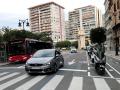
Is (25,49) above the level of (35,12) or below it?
below

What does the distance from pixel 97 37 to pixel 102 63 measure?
10091cm

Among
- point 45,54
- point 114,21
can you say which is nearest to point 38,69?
point 45,54

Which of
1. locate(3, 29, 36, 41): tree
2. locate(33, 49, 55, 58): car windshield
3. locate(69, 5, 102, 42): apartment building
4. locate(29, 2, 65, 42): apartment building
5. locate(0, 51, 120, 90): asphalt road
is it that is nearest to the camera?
locate(0, 51, 120, 90): asphalt road

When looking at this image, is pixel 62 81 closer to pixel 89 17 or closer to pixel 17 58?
pixel 17 58

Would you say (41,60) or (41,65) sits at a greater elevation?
(41,60)

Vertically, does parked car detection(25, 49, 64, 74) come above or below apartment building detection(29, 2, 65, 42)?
below

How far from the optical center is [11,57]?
29.7 metres

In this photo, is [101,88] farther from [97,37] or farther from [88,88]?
[97,37]

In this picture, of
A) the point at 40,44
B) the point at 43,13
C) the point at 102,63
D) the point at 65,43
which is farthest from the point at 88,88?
the point at 65,43

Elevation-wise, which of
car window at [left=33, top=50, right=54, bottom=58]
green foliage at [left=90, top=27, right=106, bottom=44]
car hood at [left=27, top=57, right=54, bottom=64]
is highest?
green foliage at [left=90, top=27, right=106, bottom=44]

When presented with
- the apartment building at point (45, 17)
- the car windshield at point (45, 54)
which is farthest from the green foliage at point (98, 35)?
the car windshield at point (45, 54)

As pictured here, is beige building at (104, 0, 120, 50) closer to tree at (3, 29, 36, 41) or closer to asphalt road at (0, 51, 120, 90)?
tree at (3, 29, 36, 41)

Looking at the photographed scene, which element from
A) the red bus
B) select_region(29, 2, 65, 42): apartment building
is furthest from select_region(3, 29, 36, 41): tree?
select_region(29, 2, 65, 42): apartment building

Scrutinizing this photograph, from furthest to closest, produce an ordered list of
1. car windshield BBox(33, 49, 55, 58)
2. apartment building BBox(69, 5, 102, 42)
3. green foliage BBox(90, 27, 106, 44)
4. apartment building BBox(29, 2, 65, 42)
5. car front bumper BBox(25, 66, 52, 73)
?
1. apartment building BBox(69, 5, 102, 42)
2. apartment building BBox(29, 2, 65, 42)
3. green foliage BBox(90, 27, 106, 44)
4. car windshield BBox(33, 49, 55, 58)
5. car front bumper BBox(25, 66, 52, 73)
